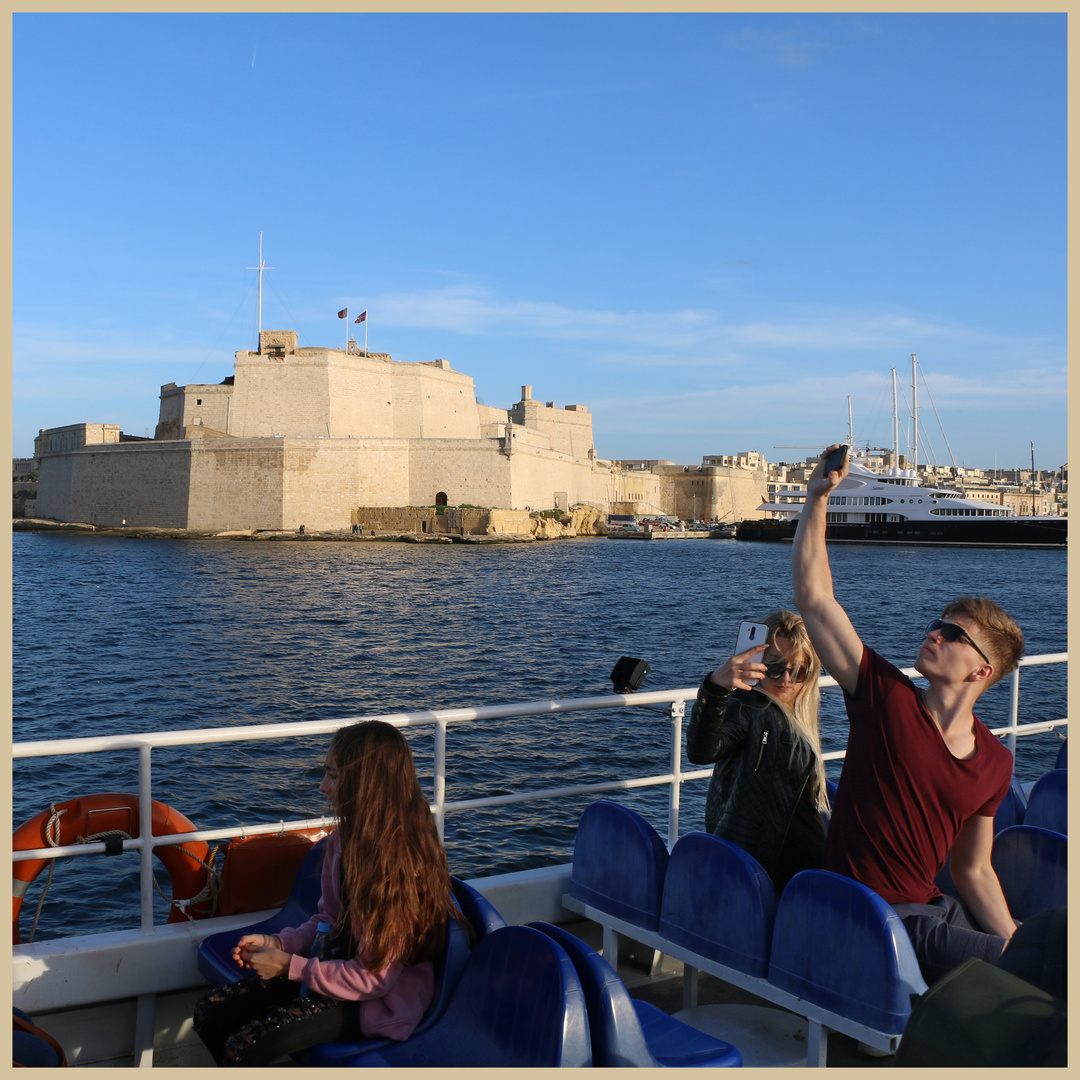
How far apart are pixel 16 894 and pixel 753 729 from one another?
1912 mm

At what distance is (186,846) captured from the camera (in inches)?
104

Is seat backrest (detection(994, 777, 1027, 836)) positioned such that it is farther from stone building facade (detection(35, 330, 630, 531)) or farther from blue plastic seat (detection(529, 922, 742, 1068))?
stone building facade (detection(35, 330, 630, 531))

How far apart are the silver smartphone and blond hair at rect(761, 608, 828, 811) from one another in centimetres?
9

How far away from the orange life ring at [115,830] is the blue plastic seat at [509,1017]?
0.98m

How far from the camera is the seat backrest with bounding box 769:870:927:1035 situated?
194 centimetres

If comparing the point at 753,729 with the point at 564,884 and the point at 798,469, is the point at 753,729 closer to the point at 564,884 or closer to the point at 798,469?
the point at 564,884

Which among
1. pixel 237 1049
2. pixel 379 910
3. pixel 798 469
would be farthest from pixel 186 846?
pixel 798 469

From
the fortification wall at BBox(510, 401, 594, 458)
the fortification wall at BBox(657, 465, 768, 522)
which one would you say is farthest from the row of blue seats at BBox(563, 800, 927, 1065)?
the fortification wall at BBox(657, 465, 768, 522)

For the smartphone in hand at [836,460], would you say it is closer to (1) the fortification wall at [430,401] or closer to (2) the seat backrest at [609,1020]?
(2) the seat backrest at [609,1020]

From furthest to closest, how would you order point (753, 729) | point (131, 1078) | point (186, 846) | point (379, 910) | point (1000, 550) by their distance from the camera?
point (1000, 550) < point (186, 846) < point (753, 729) < point (379, 910) < point (131, 1078)

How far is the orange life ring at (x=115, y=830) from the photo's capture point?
2.52 meters

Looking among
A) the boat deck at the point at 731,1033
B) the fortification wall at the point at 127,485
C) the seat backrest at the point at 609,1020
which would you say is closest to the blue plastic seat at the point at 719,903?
the boat deck at the point at 731,1033

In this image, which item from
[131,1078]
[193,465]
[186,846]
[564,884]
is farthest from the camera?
[193,465]

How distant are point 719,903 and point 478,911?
0.69 meters
